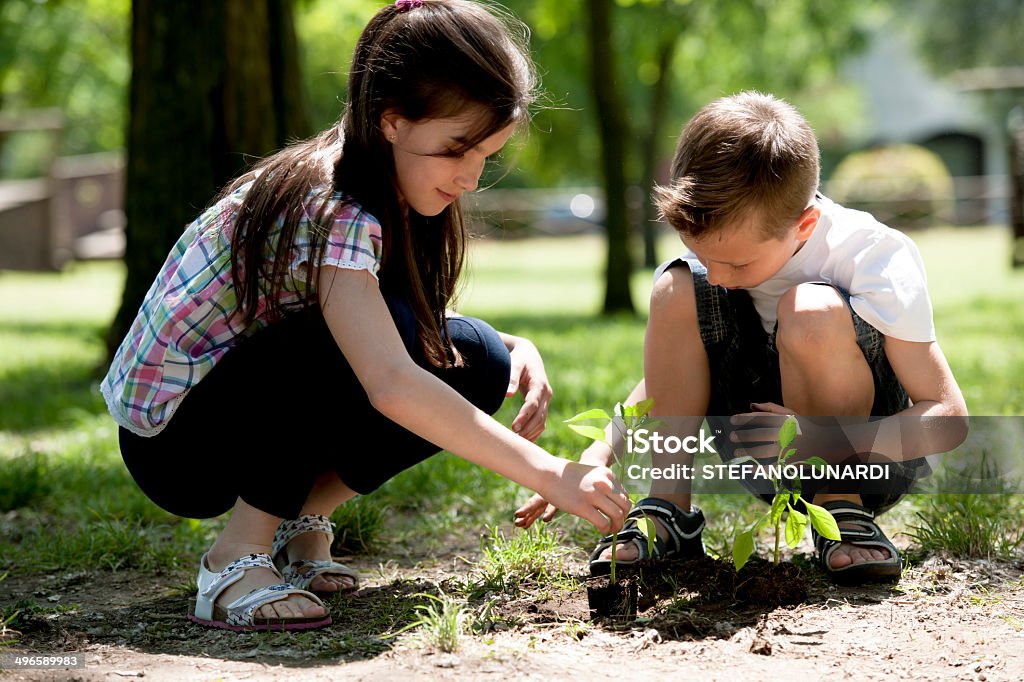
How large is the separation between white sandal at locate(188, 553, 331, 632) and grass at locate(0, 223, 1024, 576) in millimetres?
475

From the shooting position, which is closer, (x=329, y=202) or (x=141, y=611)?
(x=329, y=202)

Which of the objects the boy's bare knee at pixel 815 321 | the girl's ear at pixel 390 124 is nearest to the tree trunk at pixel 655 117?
the boy's bare knee at pixel 815 321

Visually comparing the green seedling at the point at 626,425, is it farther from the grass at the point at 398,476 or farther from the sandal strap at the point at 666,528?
the grass at the point at 398,476

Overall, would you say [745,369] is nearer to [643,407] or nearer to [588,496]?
[643,407]

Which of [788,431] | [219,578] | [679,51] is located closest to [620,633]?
[788,431]

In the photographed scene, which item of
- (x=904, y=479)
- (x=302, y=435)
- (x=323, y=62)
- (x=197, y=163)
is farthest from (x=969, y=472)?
(x=323, y=62)

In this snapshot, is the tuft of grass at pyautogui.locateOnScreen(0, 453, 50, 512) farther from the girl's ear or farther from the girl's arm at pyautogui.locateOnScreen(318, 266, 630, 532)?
the girl's ear

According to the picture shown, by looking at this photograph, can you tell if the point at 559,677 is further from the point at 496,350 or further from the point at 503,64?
the point at 503,64

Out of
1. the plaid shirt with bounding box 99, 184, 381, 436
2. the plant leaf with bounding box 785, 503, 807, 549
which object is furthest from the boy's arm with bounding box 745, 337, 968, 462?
the plaid shirt with bounding box 99, 184, 381, 436

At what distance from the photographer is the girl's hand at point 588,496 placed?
1.96m

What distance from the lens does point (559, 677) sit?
5.90ft

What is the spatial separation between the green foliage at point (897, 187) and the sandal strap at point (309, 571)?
2243 cm

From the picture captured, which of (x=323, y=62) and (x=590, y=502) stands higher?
(x=323, y=62)

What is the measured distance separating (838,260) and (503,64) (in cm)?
87
